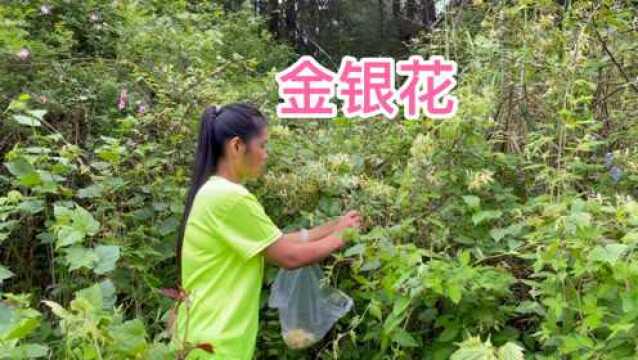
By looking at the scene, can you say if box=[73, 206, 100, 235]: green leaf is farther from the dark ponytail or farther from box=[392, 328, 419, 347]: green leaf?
box=[392, 328, 419, 347]: green leaf


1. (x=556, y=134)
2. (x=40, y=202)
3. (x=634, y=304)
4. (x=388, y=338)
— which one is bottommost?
(x=388, y=338)

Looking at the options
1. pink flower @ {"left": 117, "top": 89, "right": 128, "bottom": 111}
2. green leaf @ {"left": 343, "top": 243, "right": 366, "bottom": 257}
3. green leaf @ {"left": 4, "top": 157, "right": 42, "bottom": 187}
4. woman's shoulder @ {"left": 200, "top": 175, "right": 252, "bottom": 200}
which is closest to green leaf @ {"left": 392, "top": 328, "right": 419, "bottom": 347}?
green leaf @ {"left": 343, "top": 243, "right": 366, "bottom": 257}

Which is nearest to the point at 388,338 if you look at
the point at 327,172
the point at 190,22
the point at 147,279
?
the point at 327,172

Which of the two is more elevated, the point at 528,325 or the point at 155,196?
the point at 155,196

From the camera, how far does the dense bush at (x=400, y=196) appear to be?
168 centimetres

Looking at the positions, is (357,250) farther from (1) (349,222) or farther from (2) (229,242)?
(2) (229,242)

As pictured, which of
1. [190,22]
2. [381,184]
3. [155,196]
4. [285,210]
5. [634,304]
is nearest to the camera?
[634,304]

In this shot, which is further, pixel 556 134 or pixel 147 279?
pixel 147 279

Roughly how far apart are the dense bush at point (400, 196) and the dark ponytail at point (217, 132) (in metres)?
0.34

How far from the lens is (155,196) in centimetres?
273

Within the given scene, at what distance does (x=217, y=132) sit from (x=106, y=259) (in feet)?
1.63

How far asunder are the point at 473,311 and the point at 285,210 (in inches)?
33.4

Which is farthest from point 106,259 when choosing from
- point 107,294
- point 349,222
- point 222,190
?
point 349,222

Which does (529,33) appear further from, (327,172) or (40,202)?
(40,202)
